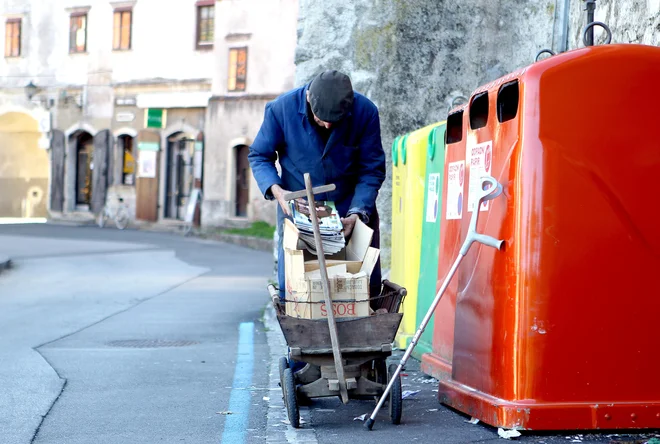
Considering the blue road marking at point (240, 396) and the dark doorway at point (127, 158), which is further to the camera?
the dark doorway at point (127, 158)

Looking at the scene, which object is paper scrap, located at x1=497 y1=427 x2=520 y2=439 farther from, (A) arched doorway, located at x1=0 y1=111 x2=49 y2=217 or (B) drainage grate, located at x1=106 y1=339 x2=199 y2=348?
(A) arched doorway, located at x1=0 y1=111 x2=49 y2=217

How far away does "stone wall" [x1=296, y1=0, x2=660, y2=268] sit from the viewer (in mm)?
10008

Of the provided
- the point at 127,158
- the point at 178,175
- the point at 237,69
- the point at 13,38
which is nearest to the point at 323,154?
the point at 237,69

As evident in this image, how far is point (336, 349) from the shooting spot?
4.87 m

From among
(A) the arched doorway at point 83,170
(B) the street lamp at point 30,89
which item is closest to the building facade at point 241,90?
(A) the arched doorway at point 83,170

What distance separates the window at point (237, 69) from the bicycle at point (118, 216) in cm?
659

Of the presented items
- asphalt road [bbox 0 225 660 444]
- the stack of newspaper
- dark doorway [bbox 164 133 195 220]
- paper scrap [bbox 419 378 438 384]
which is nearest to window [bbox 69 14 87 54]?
dark doorway [bbox 164 133 195 220]

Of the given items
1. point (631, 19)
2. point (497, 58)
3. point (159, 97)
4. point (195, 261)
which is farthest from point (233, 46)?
point (631, 19)

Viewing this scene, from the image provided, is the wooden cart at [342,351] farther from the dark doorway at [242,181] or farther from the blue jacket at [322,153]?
the dark doorway at [242,181]

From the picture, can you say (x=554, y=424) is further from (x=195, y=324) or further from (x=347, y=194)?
(x=195, y=324)

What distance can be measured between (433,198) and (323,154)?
1.58 metres

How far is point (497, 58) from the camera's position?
33.9 ft

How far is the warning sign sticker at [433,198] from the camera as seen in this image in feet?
22.5

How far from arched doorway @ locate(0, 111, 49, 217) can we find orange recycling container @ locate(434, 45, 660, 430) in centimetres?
3897
